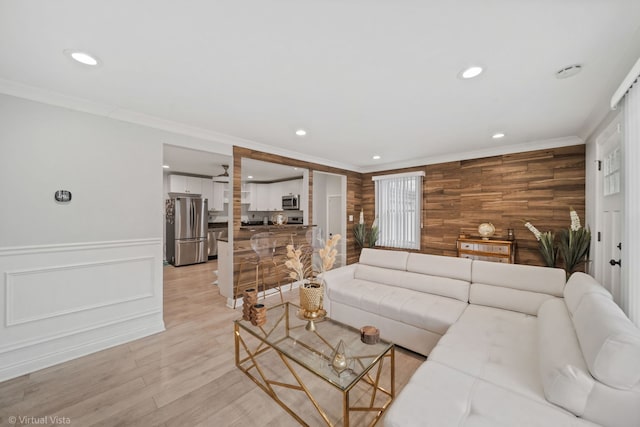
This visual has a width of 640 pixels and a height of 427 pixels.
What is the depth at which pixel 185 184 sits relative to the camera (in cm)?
629

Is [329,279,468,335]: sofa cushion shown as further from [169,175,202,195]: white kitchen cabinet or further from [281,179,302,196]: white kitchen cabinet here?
[169,175,202,195]: white kitchen cabinet

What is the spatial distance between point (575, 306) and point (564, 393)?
2.87 feet

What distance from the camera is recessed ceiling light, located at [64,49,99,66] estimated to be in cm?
161

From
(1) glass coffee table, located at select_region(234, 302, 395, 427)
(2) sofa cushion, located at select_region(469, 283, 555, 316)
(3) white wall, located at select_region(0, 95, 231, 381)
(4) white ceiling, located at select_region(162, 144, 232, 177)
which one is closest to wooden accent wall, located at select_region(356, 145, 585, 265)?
(2) sofa cushion, located at select_region(469, 283, 555, 316)

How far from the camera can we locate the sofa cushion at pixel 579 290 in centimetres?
171

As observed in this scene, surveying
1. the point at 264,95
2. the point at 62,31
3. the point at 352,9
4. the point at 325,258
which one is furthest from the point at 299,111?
the point at 62,31

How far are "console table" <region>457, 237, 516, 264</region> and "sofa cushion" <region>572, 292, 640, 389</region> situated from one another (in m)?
2.54

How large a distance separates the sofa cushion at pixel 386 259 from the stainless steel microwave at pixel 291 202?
3.36m

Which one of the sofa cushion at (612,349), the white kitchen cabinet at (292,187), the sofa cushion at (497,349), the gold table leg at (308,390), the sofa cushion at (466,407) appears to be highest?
the white kitchen cabinet at (292,187)

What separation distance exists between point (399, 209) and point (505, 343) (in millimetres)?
3533

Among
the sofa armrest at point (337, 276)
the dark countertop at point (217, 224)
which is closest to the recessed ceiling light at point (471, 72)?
the sofa armrest at point (337, 276)

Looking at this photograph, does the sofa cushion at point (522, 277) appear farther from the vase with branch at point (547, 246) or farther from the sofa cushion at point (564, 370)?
the vase with branch at point (547, 246)

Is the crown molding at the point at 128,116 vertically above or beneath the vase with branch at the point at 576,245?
above

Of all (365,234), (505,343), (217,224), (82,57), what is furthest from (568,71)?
(217,224)
